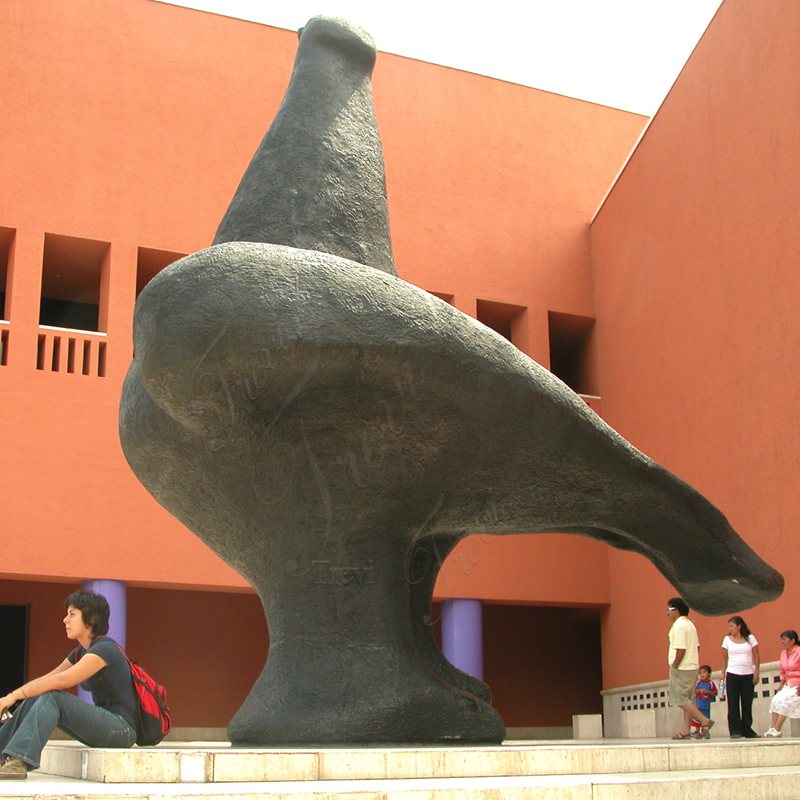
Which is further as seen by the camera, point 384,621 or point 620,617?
point 620,617

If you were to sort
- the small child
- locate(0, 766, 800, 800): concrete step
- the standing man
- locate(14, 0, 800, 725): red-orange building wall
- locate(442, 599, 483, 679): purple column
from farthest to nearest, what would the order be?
locate(442, 599, 483, 679): purple column
locate(14, 0, 800, 725): red-orange building wall
the small child
the standing man
locate(0, 766, 800, 800): concrete step

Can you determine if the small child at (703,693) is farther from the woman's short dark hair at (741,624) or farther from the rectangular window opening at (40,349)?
the rectangular window opening at (40,349)

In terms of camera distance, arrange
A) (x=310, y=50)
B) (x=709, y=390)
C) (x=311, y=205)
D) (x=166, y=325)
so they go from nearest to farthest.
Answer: (x=166, y=325) < (x=311, y=205) < (x=310, y=50) < (x=709, y=390)

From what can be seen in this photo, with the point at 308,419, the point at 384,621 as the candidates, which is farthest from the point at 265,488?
the point at 384,621

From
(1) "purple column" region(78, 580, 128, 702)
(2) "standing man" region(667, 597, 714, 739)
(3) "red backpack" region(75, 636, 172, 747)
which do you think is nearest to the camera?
(3) "red backpack" region(75, 636, 172, 747)

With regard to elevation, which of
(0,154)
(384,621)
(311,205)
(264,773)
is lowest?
(264,773)

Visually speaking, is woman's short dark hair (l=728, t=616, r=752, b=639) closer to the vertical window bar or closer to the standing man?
the standing man

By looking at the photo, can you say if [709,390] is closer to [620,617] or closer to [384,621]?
[620,617]

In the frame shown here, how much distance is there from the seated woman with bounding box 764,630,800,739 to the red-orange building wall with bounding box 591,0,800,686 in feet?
6.01

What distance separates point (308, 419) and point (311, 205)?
0.98 metres

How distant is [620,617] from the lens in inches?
551

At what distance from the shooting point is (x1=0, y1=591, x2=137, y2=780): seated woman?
369 centimetres

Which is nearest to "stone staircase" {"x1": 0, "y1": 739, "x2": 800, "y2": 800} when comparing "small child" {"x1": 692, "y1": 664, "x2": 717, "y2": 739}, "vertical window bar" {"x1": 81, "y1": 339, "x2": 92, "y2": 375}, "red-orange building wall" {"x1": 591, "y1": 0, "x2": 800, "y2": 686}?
"small child" {"x1": 692, "y1": 664, "x2": 717, "y2": 739}

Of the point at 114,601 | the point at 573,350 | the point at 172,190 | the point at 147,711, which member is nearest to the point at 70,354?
the point at 172,190
